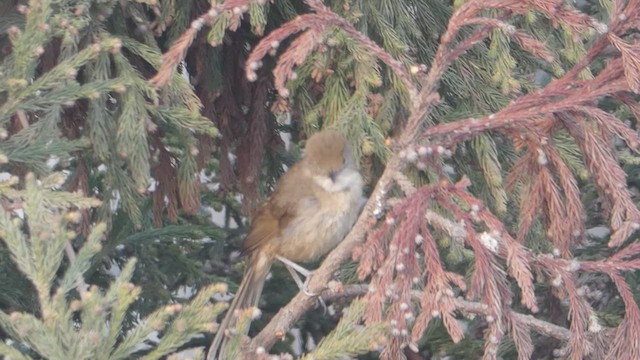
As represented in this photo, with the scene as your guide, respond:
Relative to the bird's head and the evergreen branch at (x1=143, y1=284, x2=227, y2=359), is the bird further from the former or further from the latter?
the evergreen branch at (x1=143, y1=284, x2=227, y2=359)

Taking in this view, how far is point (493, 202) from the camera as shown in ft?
12.9

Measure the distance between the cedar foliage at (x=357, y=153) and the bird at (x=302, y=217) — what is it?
0.14 metres

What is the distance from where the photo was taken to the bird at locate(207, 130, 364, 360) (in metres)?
4.69

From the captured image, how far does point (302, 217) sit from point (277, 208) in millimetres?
171

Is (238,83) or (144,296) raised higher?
(238,83)

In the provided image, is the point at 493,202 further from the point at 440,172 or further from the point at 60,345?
the point at 60,345

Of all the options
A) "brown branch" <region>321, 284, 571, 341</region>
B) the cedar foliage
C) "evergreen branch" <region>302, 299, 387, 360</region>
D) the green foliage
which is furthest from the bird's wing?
the green foliage

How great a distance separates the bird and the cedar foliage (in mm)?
139

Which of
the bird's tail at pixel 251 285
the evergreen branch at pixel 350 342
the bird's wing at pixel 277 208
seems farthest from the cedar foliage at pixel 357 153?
the bird's tail at pixel 251 285

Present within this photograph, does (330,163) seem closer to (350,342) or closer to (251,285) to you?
(251,285)

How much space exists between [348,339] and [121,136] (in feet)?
3.53

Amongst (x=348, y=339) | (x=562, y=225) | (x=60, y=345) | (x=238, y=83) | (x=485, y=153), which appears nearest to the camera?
(x=60, y=345)

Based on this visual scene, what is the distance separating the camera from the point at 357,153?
3748 mm

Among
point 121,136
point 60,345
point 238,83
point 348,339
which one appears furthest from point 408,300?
point 238,83
